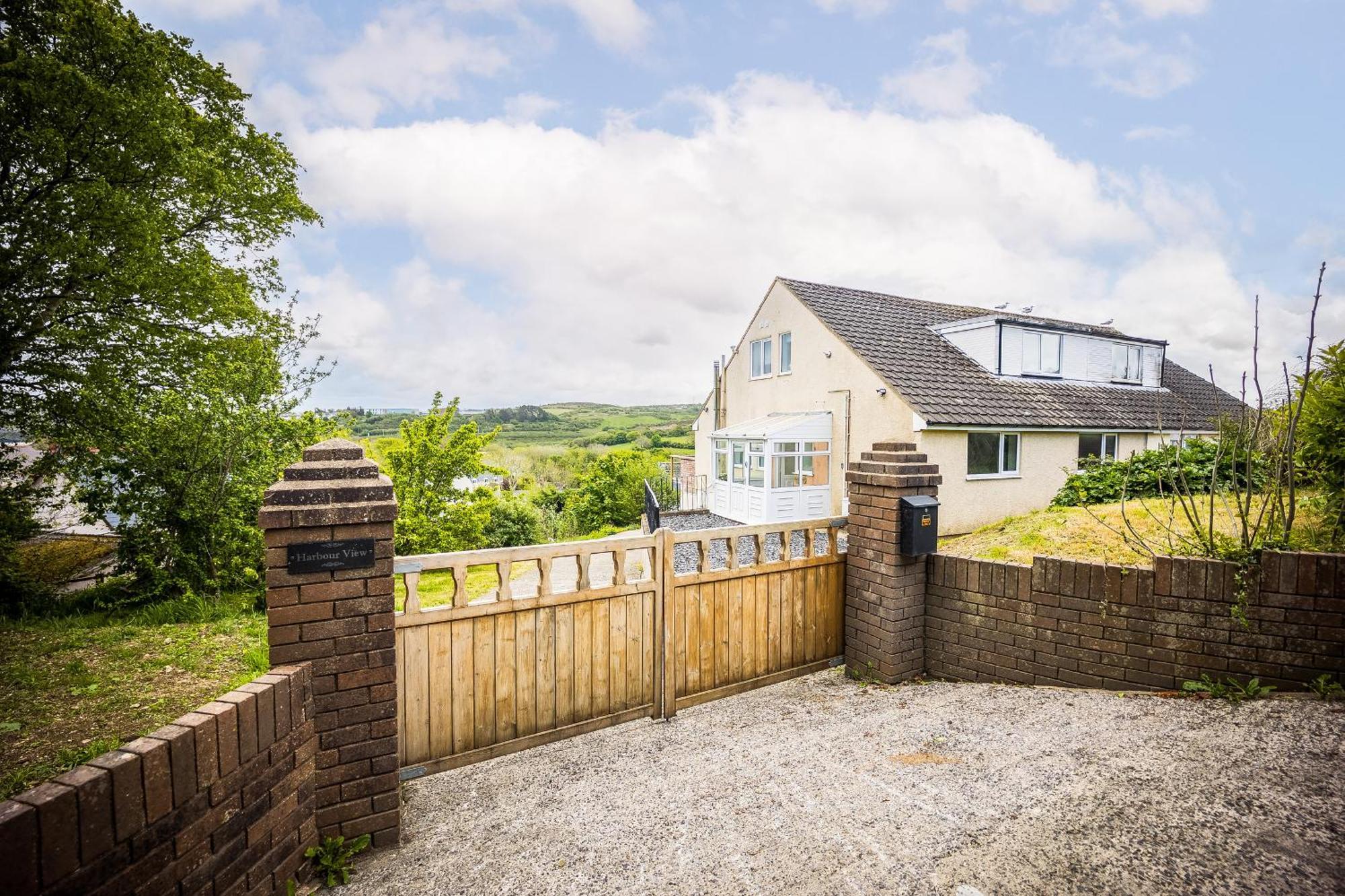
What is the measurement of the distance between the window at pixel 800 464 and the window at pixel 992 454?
360cm

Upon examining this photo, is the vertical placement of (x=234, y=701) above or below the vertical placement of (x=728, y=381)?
below

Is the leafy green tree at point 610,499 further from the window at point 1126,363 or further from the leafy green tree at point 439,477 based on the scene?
the window at point 1126,363

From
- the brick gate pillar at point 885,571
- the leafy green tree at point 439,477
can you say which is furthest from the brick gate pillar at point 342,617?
the leafy green tree at point 439,477

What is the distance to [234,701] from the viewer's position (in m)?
2.26

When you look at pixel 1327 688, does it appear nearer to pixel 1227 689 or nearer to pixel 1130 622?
pixel 1227 689

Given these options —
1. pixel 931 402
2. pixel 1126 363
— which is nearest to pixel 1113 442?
pixel 1126 363

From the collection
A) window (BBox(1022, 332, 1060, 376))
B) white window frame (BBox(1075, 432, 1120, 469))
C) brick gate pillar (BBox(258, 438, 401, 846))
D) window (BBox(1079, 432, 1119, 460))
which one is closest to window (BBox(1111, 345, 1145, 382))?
window (BBox(1022, 332, 1060, 376))

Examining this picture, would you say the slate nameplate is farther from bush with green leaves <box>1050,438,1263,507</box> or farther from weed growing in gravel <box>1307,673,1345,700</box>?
bush with green leaves <box>1050,438,1263,507</box>

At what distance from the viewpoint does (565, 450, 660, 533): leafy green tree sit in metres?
20.5

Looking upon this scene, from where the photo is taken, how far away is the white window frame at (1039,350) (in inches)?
669

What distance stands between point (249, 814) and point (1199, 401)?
28.9 m

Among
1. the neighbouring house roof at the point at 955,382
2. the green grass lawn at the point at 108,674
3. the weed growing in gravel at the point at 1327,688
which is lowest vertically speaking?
the green grass lawn at the point at 108,674

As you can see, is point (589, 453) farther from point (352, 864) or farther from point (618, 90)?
point (352, 864)

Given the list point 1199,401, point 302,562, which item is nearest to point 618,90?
point 302,562
